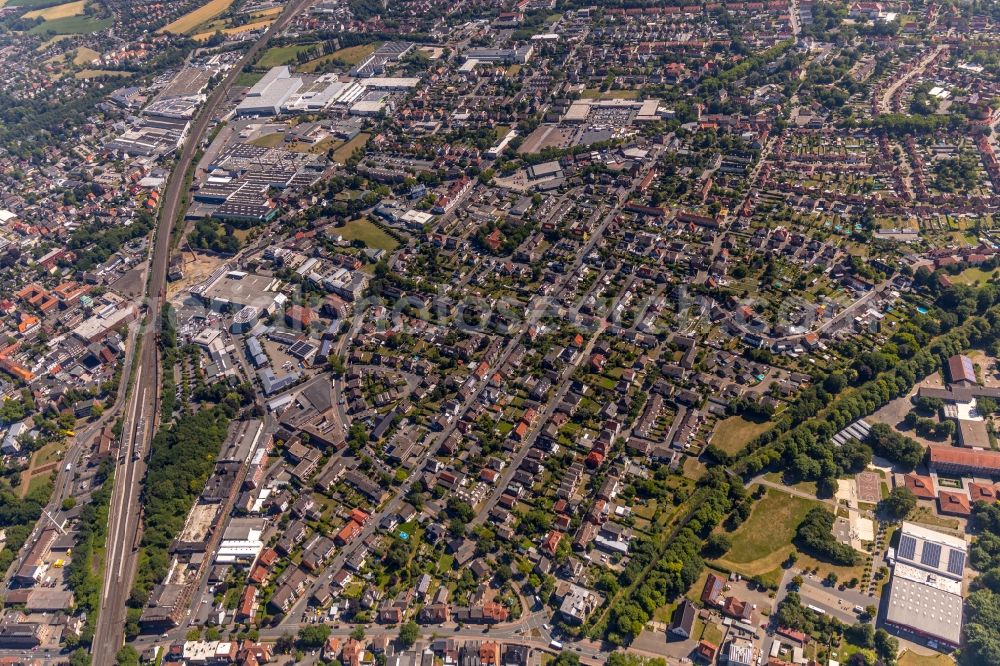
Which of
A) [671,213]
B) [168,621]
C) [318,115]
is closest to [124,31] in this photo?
[318,115]

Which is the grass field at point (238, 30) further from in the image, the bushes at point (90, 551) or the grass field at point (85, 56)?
the bushes at point (90, 551)

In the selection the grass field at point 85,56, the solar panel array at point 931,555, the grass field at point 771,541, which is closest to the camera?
the solar panel array at point 931,555

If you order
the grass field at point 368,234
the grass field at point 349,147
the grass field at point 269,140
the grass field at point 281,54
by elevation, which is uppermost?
the grass field at point 281,54

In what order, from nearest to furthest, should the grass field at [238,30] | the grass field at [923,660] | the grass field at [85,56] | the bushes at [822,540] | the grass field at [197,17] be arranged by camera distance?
the grass field at [923,660] < the bushes at [822,540] < the grass field at [85,56] < the grass field at [238,30] < the grass field at [197,17]

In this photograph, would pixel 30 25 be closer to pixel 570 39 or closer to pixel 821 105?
pixel 570 39

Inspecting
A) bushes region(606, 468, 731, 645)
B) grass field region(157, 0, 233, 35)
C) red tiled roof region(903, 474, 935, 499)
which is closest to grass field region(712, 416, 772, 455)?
bushes region(606, 468, 731, 645)

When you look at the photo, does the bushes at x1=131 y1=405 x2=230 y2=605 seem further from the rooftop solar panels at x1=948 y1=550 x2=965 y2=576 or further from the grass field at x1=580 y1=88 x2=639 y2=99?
the grass field at x1=580 y1=88 x2=639 y2=99

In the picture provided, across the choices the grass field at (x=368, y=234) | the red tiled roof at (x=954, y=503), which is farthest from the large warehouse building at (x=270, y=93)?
the red tiled roof at (x=954, y=503)
